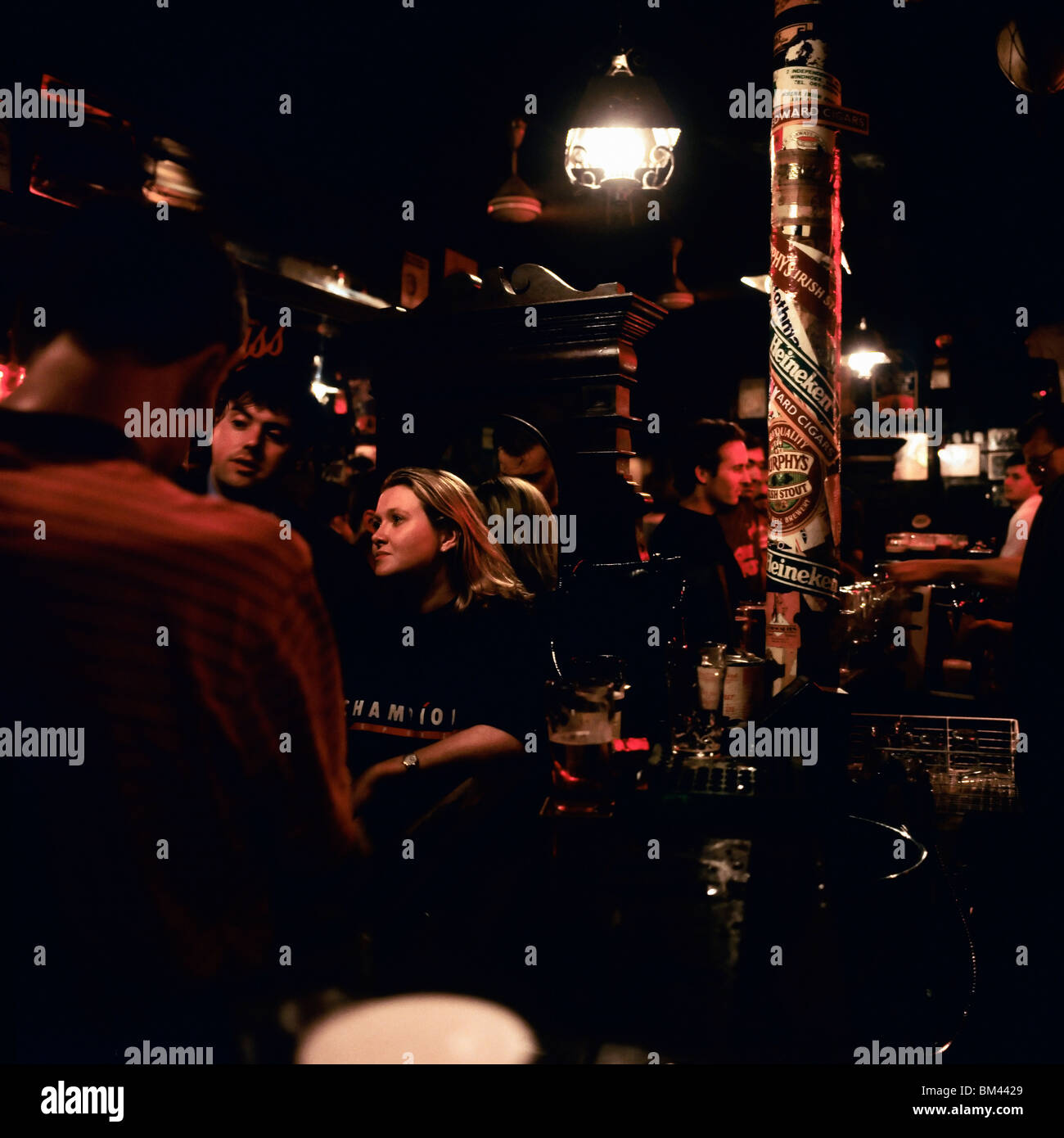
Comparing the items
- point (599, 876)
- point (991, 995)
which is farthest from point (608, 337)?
point (991, 995)

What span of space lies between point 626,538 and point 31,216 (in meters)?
2.80

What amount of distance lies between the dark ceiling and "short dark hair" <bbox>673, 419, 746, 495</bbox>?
90cm

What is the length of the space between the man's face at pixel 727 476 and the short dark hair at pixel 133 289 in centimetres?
322

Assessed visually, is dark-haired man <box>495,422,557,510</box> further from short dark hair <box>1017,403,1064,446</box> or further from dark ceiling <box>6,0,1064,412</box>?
short dark hair <box>1017,403,1064,446</box>

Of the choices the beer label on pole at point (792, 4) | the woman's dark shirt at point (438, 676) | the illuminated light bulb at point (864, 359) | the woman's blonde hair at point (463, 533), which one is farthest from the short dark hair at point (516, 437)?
the illuminated light bulb at point (864, 359)

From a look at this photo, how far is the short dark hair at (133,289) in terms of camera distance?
1351mm

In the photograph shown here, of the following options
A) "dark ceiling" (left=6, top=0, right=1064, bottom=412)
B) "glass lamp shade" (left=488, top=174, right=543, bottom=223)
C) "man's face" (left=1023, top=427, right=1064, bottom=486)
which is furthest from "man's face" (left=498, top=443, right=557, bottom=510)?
"glass lamp shade" (left=488, top=174, right=543, bottom=223)

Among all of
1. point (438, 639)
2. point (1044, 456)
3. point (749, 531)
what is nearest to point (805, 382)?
point (438, 639)

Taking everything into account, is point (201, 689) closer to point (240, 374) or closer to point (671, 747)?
point (240, 374)

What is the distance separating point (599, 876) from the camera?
1663 mm

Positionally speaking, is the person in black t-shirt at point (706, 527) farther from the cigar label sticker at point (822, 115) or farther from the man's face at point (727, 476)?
the cigar label sticker at point (822, 115)
